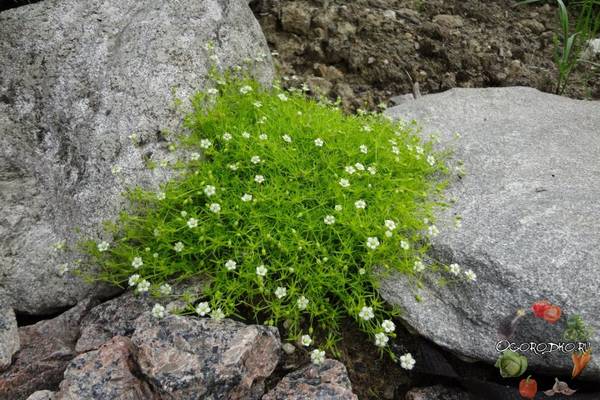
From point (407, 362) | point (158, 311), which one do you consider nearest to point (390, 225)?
point (407, 362)

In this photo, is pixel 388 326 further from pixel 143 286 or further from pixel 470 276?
pixel 143 286

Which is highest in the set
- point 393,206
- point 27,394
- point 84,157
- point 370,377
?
point 84,157

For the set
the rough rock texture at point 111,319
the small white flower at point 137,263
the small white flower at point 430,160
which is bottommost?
the rough rock texture at point 111,319

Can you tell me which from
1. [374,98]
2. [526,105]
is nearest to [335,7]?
[374,98]

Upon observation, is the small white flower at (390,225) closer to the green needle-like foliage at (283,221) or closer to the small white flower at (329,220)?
the green needle-like foliage at (283,221)

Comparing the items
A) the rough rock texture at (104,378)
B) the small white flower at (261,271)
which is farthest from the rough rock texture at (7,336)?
the small white flower at (261,271)

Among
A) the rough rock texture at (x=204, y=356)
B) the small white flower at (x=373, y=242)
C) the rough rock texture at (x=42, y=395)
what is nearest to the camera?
the rough rock texture at (x=204, y=356)

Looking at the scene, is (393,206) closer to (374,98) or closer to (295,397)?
(295,397)

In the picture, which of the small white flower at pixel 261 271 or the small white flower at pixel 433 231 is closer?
the small white flower at pixel 261 271
